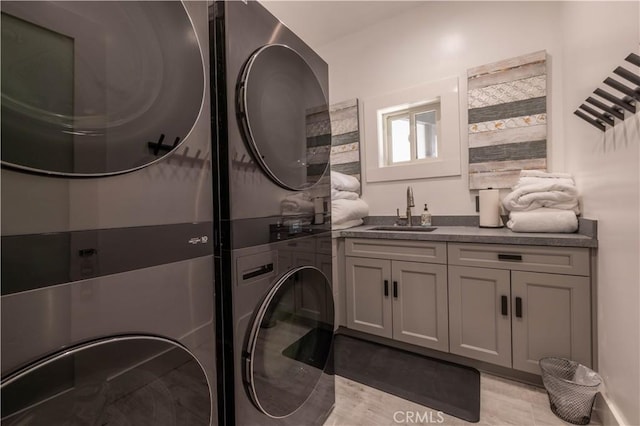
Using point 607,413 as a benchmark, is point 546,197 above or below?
above

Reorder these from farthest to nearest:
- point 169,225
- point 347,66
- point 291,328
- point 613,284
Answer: point 347,66
point 613,284
point 291,328
point 169,225

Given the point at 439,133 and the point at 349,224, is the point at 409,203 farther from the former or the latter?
the point at 439,133

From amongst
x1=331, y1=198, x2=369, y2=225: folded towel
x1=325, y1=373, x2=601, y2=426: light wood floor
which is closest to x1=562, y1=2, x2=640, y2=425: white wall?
x1=325, y1=373, x2=601, y2=426: light wood floor

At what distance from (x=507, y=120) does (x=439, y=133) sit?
464 millimetres

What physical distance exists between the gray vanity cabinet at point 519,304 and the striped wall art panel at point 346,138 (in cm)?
126

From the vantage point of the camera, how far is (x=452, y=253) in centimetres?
171

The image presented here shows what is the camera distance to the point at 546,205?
1641mm

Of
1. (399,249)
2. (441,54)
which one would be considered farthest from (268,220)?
(441,54)

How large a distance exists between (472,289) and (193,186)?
1.63 meters

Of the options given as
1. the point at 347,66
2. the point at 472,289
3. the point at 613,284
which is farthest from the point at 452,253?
the point at 347,66

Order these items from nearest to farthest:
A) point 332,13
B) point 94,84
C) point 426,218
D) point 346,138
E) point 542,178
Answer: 1. point 94,84
2. point 542,178
3. point 426,218
4. point 332,13
5. point 346,138

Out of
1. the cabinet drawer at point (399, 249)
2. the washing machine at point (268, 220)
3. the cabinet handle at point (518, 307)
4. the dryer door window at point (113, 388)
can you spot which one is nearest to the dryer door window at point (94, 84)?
the washing machine at point (268, 220)

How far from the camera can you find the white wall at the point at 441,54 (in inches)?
74.7

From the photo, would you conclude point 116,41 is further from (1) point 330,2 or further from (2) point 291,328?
(1) point 330,2
